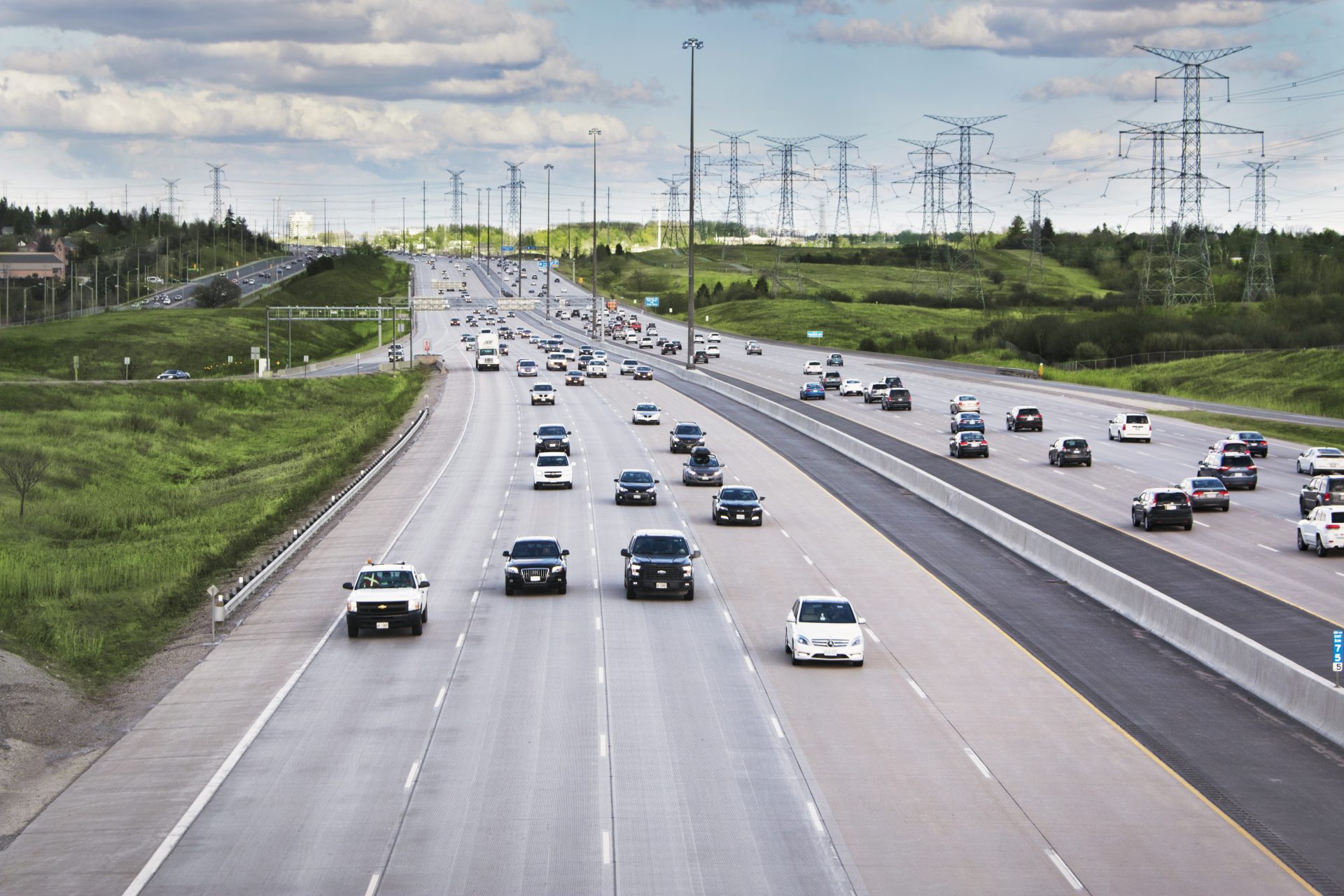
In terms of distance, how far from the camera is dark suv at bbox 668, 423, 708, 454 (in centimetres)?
6875

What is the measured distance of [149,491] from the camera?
237ft

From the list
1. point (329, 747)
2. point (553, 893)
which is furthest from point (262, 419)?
point (553, 893)

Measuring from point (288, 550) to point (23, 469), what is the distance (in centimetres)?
2951

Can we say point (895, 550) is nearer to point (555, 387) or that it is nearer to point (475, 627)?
point (475, 627)

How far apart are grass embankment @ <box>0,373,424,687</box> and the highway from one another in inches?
173

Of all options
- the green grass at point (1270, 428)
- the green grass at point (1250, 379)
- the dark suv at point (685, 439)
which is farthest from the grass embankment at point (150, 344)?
the green grass at point (1270, 428)

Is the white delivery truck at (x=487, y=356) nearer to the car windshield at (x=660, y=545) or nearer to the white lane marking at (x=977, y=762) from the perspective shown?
the car windshield at (x=660, y=545)

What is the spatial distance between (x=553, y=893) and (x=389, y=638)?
16.2 m

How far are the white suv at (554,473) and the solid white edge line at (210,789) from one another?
82.8 ft

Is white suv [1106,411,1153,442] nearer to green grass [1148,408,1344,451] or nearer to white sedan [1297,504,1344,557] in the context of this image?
green grass [1148,408,1344,451]

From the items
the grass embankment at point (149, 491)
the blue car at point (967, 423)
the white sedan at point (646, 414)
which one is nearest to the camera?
the grass embankment at point (149, 491)

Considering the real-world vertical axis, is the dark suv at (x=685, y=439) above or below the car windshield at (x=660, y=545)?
above

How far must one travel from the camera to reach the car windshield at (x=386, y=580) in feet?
108

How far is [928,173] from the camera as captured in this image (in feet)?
526
